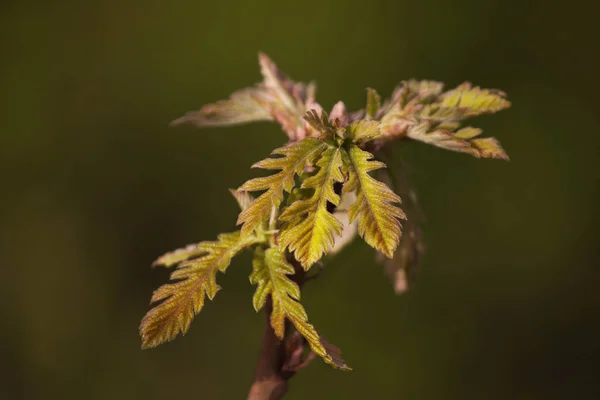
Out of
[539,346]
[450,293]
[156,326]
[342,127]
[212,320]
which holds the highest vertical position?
[342,127]

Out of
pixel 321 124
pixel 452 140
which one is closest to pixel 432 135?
pixel 452 140

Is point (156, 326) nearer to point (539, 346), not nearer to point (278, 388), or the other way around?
point (278, 388)

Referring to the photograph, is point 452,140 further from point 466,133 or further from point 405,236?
point 405,236

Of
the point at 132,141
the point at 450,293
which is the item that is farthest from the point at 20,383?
the point at 450,293

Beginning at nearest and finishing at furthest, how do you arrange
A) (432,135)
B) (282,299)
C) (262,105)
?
1. (282,299)
2. (432,135)
3. (262,105)

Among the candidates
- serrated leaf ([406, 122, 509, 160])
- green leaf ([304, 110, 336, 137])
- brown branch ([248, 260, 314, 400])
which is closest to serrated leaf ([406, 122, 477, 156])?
serrated leaf ([406, 122, 509, 160])
